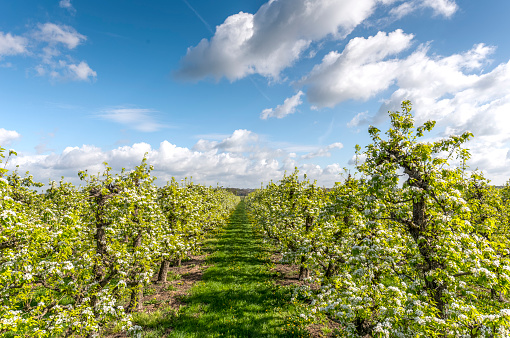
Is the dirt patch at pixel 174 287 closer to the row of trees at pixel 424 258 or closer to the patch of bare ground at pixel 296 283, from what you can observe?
the patch of bare ground at pixel 296 283

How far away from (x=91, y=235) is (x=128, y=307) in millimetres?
5684

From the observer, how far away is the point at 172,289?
56.9ft

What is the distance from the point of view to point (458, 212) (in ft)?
24.2

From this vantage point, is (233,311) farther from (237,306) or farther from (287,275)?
(287,275)

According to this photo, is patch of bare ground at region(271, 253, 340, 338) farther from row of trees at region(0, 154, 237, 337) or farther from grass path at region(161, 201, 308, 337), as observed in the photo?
row of trees at region(0, 154, 237, 337)

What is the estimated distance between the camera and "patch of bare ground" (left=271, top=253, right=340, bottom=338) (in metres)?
11.7

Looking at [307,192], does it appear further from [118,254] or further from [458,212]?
[118,254]

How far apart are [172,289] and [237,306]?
20.8 feet

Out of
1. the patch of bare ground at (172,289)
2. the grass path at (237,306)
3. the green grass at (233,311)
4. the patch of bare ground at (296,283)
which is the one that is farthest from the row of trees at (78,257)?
the patch of bare ground at (296,283)

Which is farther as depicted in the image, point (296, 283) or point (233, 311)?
point (296, 283)

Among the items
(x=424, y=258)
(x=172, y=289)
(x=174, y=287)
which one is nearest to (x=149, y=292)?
(x=172, y=289)

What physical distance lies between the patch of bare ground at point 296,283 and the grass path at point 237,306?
0.77 metres

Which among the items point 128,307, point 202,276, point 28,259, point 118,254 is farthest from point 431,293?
point 202,276

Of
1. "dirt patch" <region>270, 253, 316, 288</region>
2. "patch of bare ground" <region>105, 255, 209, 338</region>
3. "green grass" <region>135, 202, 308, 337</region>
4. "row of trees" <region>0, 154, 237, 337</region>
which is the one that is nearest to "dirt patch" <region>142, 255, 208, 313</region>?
"patch of bare ground" <region>105, 255, 209, 338</region>
